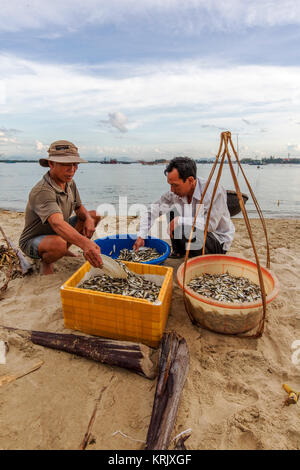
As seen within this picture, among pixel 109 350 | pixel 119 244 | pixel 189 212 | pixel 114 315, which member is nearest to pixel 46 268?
pixel 119 244

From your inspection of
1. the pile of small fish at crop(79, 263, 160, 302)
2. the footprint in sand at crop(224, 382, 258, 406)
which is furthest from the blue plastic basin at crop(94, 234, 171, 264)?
the footprint in sand at crop(224, 382, 258, 406)

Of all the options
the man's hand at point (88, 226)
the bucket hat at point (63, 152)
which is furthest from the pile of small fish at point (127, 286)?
the bucket hat at point (63, 152)

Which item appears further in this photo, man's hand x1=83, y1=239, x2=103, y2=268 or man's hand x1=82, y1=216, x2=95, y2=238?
man's hand x1=82, y1=216, x2=95, y2=238

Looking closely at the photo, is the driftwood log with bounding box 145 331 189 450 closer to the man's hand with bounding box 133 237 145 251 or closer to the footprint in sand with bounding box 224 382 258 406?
the footprint in sand with bounding box 224 382 258 406

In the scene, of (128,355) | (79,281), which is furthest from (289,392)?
(79,281)

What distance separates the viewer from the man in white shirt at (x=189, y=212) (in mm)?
3574

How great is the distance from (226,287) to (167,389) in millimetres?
1407

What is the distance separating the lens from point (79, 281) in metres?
2.82

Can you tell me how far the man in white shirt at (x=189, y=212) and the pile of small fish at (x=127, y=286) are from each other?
1116mm

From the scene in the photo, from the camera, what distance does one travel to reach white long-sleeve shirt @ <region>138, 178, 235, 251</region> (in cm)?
363

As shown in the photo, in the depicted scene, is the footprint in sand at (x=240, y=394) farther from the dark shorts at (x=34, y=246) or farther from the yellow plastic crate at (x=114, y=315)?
the dark shorts at (x=34, y=246)

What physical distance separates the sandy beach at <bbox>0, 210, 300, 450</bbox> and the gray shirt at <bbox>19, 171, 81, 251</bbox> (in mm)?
1128

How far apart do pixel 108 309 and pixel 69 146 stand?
221cm
